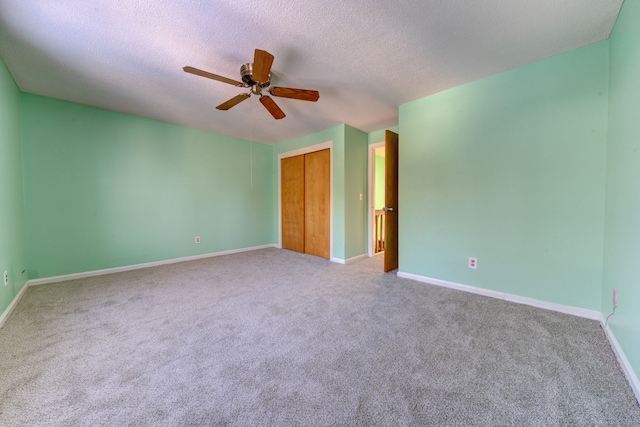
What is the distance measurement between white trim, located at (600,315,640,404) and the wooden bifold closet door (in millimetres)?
3112

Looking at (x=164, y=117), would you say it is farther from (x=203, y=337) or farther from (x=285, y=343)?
(x=285, y=343)

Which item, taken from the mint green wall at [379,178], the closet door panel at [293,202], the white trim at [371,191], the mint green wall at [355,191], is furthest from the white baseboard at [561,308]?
the mint green wall at [379,178]

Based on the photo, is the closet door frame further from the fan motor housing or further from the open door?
the fan motor housing

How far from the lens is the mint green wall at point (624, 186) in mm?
1333

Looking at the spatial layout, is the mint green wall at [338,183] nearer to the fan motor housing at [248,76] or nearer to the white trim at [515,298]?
the white trim at [515,298]

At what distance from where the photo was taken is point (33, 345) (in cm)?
160

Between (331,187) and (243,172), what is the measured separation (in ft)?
6.16

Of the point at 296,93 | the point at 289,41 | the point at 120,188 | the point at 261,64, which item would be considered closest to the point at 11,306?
the point at 120,188

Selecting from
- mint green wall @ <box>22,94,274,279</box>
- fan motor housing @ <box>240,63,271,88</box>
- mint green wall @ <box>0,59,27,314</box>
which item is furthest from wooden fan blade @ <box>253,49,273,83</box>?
mint green wall @ <box>22,94,274,279</box>

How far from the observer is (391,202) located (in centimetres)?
335

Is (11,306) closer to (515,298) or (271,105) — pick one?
(271,105)

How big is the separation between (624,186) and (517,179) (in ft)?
2.45

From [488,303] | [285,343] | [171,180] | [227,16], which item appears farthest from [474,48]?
[171,180]

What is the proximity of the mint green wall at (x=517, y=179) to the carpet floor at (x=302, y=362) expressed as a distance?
0.39 m
